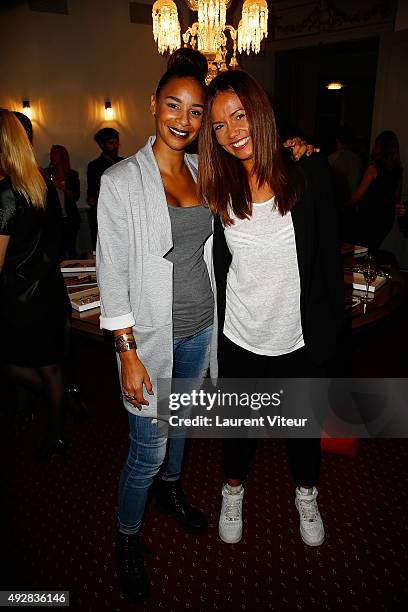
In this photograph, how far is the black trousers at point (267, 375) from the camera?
1.51 m

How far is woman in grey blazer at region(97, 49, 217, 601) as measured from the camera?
123 centimetres

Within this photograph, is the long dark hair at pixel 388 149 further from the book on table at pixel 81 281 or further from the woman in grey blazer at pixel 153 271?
the woman in grey blazer at pixel 153 271

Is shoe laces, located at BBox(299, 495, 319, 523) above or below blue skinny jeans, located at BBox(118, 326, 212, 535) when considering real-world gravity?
below

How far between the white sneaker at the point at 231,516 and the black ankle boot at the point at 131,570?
1.16 ft

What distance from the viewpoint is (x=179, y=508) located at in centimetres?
181

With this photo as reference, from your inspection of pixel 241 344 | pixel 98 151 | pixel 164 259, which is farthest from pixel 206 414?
pixel 98 151

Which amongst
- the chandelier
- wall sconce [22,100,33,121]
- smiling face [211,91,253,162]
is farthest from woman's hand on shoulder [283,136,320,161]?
wall sconce [22,100,33,121]

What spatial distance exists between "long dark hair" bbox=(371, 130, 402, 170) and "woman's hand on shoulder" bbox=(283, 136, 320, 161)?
3.17m

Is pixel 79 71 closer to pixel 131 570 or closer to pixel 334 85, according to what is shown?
pixel 334 85

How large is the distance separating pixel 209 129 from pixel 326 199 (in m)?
0.42

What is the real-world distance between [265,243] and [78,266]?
1.53 metres

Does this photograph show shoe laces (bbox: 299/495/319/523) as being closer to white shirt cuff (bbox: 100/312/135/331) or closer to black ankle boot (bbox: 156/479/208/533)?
black ankle boot (bbox: 156/479/208/533)

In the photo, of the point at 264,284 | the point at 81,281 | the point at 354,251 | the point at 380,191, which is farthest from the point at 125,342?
the point at 380,191

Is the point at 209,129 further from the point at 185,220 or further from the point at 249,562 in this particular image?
the point at 249,562
